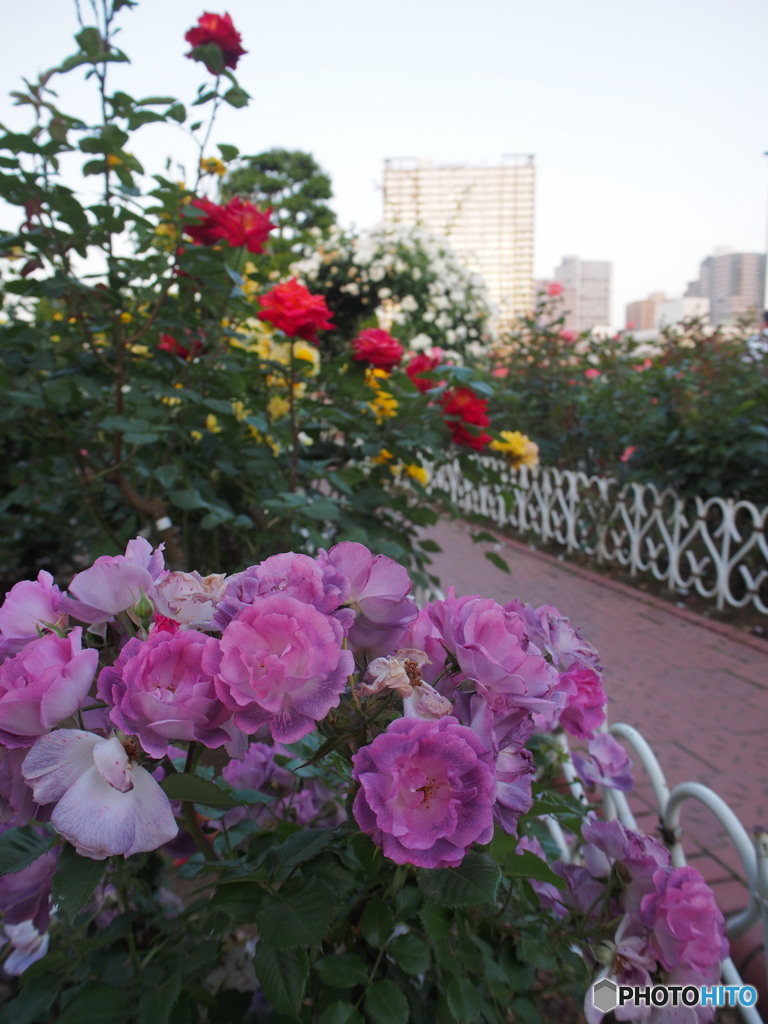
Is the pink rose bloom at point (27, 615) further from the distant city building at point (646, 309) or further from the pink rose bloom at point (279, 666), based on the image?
the distant city building at point (646, 309)

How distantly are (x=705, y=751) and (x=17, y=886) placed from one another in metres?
2.58

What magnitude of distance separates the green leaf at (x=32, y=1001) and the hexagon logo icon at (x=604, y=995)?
0.57 m

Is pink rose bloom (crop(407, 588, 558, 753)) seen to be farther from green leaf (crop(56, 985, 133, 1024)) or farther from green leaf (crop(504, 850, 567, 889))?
green leaf (crop(56, 985, 133, 1024))

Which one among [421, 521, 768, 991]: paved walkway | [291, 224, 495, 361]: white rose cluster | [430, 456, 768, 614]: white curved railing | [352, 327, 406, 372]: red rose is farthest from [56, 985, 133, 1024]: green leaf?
[291, 224, 495, 361]: white rose cluster

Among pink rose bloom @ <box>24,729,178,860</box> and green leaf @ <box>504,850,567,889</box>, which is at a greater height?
pink rose bloom @ <box>24,729,178,860</box>

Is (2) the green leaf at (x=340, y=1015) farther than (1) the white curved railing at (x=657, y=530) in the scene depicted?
No

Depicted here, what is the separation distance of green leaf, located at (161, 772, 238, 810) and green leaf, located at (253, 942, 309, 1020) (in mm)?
143

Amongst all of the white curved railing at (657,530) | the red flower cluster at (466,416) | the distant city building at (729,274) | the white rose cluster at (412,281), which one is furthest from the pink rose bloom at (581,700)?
the distant city building at (729,274)

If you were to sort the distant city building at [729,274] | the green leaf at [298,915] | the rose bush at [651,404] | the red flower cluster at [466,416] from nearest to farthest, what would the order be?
the green leaf at [298,915], the red flower cluster at [466,416], the rose bush at [651,404], the distant city building at [729,274]

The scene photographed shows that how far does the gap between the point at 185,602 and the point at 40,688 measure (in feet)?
0.44

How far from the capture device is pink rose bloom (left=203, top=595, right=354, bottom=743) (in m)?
0.48

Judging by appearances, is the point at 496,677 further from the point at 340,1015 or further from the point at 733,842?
the point at 733,842

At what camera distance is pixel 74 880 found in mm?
477

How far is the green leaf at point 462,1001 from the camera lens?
651 mm
